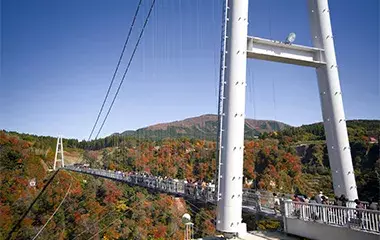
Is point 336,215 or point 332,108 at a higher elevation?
point 332,108

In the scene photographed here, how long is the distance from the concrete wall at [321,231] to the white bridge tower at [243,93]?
129 centimetres

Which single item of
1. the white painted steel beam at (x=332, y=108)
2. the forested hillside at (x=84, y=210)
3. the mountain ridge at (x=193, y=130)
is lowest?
the forested hillside at (x=84, y=210)

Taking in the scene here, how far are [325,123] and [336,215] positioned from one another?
3088mm

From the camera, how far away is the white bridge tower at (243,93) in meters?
7.02

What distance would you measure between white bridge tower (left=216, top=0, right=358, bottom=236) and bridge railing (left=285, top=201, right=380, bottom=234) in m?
1.39

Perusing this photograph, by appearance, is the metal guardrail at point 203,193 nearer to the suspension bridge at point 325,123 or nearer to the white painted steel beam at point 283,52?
the suspension bridge at point 325,123

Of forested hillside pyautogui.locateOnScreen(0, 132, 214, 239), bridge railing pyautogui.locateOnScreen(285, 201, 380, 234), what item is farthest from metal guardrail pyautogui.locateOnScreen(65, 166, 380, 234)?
forested hillside pyautogui.locateOnScreen(0, 132, 214, 239)

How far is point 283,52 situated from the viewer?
342 inches

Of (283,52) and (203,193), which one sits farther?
(203,193)

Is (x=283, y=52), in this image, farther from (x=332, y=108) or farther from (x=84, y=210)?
(x=84, y=210)

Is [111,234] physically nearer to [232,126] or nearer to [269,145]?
[269,145]

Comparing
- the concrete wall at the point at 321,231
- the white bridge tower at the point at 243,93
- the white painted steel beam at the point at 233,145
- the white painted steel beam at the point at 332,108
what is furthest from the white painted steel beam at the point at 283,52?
the concrete wall at the point at 321,231

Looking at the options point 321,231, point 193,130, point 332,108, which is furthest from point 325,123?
point 193,130

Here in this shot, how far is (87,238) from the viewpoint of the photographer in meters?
32.9
